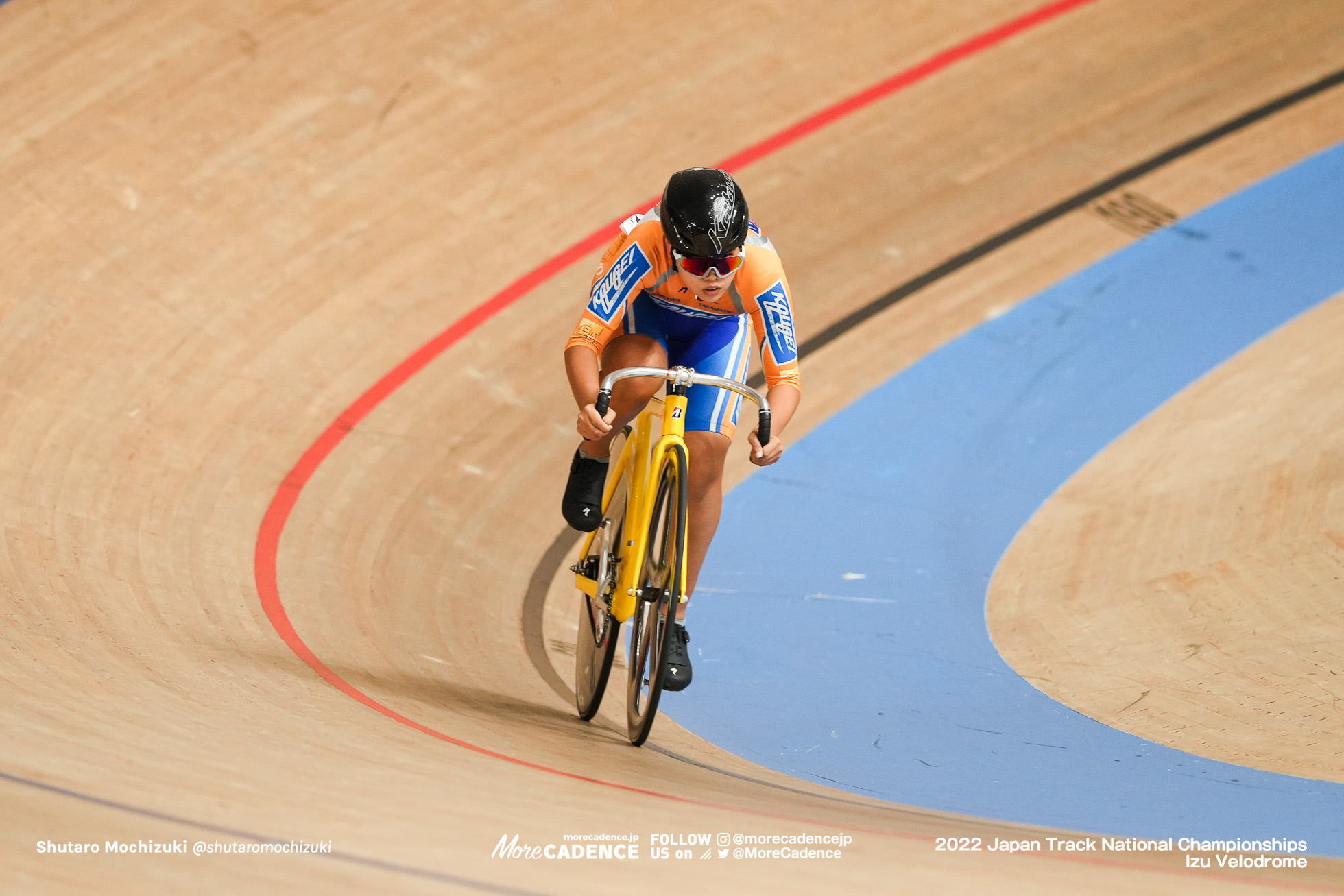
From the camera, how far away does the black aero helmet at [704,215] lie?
251 centimetres

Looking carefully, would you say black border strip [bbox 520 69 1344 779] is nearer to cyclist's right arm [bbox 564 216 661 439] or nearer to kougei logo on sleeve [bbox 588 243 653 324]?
cyclist's right arm [bbox 564 216 661 439]

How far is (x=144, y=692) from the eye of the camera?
2.38m

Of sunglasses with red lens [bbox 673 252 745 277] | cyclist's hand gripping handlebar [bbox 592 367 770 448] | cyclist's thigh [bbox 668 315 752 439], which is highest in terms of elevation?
sunglasses with red lens [bbox 673 252 745 277]

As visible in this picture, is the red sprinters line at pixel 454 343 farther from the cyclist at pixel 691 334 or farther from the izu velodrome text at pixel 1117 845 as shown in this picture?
the cyclist at pixel 691 334

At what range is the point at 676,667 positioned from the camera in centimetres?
266

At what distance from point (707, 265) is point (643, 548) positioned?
62 centimetres

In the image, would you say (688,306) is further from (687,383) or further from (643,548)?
(643,548)

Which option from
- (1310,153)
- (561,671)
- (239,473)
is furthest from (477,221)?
(1310,153)

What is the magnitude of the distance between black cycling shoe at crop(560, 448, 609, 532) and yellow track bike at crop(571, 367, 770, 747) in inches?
0.8

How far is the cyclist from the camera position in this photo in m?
2.61

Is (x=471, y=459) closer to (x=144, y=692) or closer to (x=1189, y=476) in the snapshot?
(x=144, y=692)

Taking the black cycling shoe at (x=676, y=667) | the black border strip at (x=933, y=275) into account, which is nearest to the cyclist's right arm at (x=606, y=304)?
the black cycling shoe at (x=676, y=667)

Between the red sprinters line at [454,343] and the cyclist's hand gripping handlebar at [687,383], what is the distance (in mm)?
730

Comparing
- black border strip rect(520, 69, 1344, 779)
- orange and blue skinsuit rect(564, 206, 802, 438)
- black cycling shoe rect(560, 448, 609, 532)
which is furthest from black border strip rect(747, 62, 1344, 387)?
orange and blue skinsuit rect(564, 206, 802, 438)
